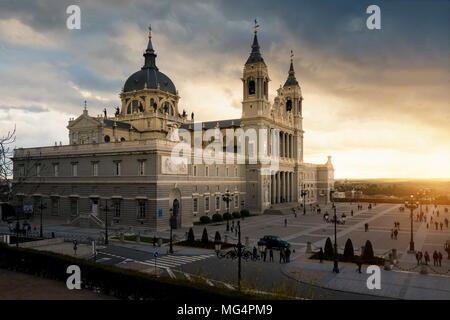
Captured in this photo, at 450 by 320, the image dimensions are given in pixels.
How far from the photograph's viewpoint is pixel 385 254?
33.0m

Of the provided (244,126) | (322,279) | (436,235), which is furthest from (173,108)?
(322,279)

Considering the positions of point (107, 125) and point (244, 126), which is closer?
point (107, 125)

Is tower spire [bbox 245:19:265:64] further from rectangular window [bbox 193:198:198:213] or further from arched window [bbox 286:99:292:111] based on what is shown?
rectangular window [bbox 193:198:198:213]

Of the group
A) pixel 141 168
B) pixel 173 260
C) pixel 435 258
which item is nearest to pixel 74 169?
pixel 141 168

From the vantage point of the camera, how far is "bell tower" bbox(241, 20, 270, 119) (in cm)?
7381


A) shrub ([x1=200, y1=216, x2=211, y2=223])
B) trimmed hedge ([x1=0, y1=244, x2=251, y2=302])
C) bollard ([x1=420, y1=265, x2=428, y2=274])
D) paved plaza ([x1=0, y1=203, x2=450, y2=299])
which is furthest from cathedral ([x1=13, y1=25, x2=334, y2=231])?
bollard ([x1=420, y1=265, x2=428, y2=274])

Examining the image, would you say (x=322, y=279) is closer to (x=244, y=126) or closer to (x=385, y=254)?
(x=385, y=254)

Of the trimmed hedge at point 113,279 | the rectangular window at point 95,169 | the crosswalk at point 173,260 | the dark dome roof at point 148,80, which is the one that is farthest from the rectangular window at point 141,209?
the dark dome roof at point 148,80

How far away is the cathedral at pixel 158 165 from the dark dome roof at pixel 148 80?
24cm

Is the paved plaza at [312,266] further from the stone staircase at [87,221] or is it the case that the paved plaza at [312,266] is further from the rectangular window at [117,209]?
the rectangular window at [117,209]

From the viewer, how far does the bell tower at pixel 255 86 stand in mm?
73812

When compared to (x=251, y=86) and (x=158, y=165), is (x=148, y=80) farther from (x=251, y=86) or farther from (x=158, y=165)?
(x=158, y=165)
